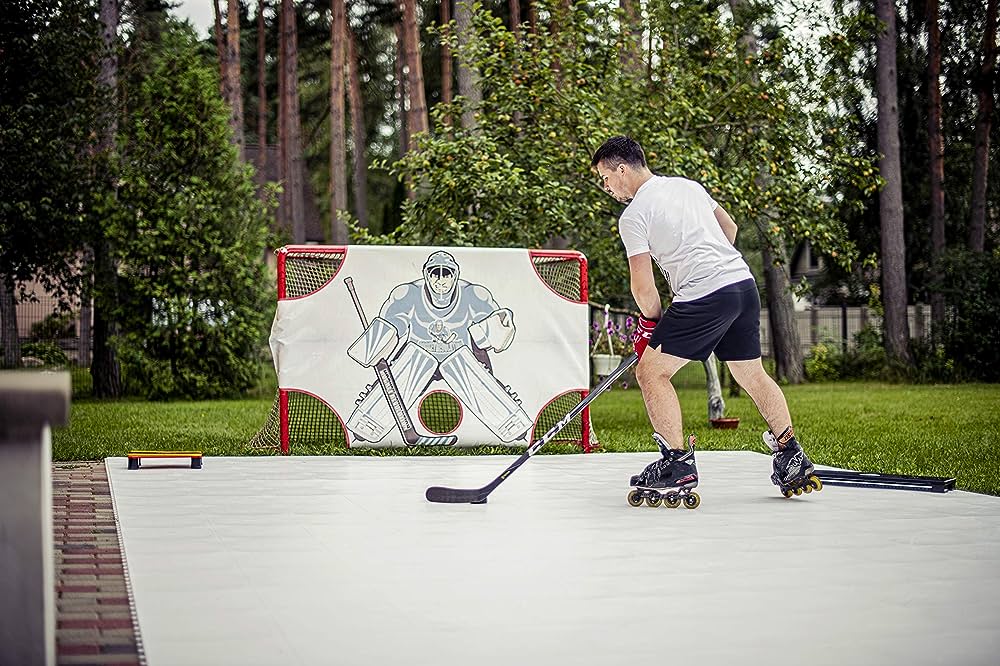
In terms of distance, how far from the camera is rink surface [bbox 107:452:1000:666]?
10.1ft

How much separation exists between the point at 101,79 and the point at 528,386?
10362 millimetres

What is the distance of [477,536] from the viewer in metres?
4.89

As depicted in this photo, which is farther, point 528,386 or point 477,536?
point 528,386

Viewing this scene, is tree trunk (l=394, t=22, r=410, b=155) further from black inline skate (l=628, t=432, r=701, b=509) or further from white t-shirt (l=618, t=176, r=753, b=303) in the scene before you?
black inline skate (l=628, t=432, r=701, b=509)

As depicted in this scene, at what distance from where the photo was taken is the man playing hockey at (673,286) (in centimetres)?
569

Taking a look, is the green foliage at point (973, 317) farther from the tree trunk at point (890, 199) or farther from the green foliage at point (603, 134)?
the green foliage at point (603, 134)

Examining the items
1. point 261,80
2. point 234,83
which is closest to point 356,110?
point 261,80

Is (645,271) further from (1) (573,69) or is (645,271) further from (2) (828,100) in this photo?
(2) (828,100)

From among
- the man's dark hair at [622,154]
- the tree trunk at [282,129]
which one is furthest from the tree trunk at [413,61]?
A: the man's dark hair at [622,154]

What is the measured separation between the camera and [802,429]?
10734mm

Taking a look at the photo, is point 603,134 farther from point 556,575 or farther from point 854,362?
point 854,362

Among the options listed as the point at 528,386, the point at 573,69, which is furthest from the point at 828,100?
the point at 528,386

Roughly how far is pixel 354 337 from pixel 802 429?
4.27m

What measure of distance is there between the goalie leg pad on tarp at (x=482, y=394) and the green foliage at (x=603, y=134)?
255 cm
